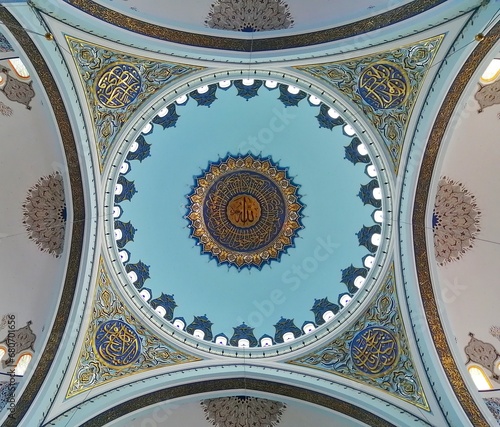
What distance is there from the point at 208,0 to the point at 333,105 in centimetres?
283

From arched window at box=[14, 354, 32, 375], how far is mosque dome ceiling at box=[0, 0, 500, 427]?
32 mm

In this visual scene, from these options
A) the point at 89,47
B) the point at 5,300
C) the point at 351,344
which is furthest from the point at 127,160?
the point at 351,344

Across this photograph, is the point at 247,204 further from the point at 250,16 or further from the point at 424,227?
the point at 250,16

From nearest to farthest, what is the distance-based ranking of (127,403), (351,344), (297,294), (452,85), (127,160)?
1. (452,85)
2. (127,403)
3. (351,344)
4. (127,160)
5. (297,294)

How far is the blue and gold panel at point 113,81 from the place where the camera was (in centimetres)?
724

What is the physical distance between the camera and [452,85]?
7.00 meters

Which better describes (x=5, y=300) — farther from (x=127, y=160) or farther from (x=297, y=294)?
(x=297, y=294)

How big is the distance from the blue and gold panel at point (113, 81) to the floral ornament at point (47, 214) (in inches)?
36.2

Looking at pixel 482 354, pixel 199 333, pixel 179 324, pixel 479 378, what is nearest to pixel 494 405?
pixel 479 378

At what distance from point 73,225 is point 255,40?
15.1 feet

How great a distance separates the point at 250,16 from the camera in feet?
24.1

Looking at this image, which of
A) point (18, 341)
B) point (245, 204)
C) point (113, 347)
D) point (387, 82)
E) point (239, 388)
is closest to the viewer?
point (387, 82)

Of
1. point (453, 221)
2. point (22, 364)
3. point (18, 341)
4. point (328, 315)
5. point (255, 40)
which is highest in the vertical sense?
point (255, 40)

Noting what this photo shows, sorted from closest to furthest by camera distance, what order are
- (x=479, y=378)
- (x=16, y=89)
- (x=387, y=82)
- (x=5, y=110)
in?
(x=16, y=89), (x=5, y=110), (x=387, y=82), (x=479, y=378)
